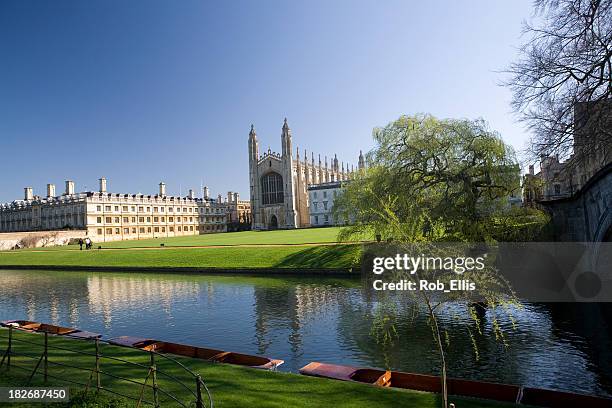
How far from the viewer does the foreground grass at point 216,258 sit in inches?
1471

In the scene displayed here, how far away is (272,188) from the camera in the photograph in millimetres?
119438

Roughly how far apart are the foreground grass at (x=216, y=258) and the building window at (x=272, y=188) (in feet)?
215

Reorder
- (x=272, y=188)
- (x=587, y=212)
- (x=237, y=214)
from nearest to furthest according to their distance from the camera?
(x=587, y=212), (x=272, y=188), (x=237, y=214)

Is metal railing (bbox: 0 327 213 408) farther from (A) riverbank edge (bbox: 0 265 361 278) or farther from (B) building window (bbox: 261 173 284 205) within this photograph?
(B) building window (bbox: 261 173 284 205)

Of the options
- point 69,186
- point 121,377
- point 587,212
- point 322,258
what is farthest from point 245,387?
point 69,186

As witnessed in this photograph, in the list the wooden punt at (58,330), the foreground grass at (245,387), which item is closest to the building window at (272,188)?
the wooden punt at (58,330)

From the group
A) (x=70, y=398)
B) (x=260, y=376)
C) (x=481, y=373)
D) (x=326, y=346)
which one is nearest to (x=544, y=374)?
(x=481, y=373)

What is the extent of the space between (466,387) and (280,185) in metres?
109

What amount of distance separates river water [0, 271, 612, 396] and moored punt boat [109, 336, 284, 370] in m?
1.50

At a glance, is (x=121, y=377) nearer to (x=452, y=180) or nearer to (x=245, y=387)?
(x=245, y=387)

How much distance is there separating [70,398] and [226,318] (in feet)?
41.4

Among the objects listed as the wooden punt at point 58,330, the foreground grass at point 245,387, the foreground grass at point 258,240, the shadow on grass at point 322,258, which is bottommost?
the foreground grass at point 245,387

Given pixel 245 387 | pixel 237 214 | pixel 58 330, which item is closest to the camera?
pixel 245 387

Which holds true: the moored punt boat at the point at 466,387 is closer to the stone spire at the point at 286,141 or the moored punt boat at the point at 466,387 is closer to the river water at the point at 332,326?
the river water at the point at 332,326
